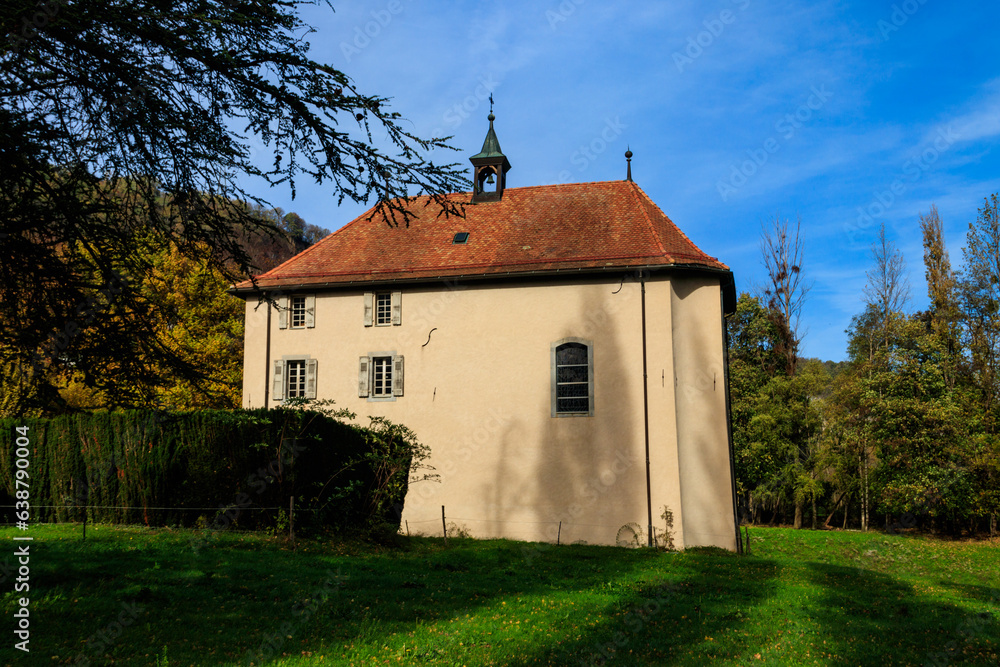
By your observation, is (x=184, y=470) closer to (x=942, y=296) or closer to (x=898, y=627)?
(x=898, y=627)

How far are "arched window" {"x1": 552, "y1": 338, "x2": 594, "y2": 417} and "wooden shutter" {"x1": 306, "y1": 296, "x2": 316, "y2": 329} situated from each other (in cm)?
725

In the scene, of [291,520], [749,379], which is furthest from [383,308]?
[749,379]

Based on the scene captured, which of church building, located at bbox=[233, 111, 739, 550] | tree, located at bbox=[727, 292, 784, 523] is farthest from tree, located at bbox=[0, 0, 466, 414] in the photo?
tree, located at bbox=[727, 292, 784, 523]

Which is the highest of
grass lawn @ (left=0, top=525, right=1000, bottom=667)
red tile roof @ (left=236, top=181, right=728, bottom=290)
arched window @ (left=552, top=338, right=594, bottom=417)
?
red tile roof @ (left=236, top=181, right=728, bottom=290)

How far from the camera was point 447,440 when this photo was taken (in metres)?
20.2

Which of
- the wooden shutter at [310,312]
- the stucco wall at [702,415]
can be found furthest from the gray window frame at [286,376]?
the stucco wall at [702,415]

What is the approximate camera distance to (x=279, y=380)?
21406 millimetres

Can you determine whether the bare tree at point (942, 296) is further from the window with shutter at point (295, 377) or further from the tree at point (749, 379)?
the window with shutter at point (295, 377)

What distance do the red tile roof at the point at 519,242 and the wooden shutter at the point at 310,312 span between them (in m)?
0.58

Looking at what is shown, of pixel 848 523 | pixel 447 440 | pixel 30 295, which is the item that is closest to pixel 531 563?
pixel 447 440

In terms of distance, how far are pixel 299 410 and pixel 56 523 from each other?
191 inches

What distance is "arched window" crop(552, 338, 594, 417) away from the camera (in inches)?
774

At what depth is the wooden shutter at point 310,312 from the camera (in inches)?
850

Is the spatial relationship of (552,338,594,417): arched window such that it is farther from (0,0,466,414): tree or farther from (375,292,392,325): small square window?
(0,0,466,414): tree
